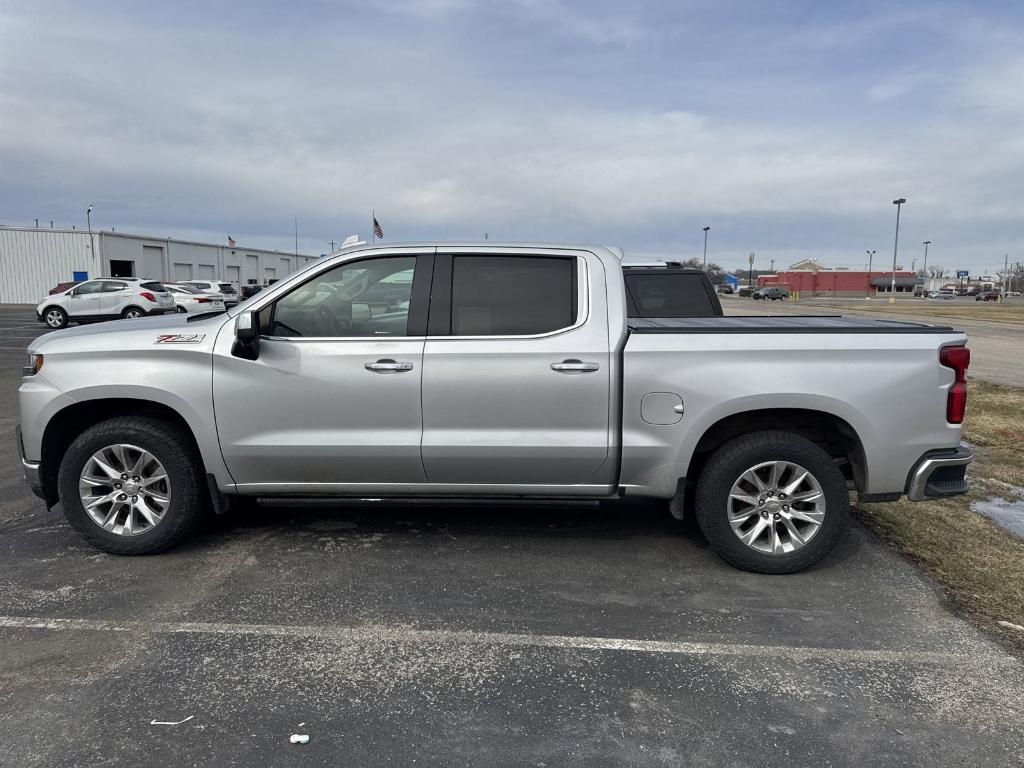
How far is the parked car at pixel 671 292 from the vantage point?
7.76m

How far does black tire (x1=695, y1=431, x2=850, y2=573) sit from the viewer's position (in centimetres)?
430

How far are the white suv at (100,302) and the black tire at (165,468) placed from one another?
23.9m

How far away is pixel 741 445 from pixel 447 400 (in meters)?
1.72

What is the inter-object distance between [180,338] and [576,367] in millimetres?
2349

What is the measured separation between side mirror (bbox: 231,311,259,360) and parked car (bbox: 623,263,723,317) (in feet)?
14.2

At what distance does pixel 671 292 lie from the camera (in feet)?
25.8

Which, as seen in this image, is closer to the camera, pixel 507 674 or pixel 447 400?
pixel 507 674

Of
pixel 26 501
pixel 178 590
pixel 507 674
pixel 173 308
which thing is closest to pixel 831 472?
pixel 507 674

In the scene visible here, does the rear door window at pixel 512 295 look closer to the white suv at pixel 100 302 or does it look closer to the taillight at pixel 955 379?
the taillight at pixel 955 379

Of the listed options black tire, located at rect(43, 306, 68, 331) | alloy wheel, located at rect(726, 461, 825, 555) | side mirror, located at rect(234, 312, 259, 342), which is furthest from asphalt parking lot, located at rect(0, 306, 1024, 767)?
black tire, located at rect(43, 306, 68, 331)

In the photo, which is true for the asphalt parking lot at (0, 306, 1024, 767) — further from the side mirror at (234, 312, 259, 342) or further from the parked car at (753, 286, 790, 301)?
the parked car at (753, 286, 790, 301)

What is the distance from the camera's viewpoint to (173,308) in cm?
2705

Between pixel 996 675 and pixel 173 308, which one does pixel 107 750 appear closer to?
pixel 996 675

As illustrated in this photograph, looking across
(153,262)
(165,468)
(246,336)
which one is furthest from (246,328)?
(153,262)
